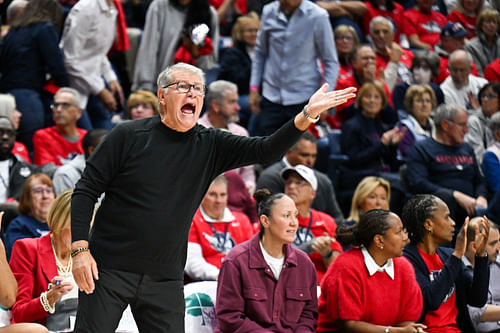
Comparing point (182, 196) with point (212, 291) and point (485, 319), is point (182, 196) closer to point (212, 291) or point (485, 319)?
point (212, 291)

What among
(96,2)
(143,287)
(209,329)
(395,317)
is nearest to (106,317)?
(143,287)

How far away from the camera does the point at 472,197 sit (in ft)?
22.3

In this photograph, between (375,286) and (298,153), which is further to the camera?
(298,153)

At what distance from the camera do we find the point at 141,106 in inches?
282

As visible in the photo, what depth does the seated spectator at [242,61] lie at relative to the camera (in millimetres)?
8562

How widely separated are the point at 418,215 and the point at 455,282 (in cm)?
47

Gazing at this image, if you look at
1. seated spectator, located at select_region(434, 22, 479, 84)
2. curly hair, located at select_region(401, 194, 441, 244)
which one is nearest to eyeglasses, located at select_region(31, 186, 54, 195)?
curly hair, located at select_region(401, 194, 441, 244)

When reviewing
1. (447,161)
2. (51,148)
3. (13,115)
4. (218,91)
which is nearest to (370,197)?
(447,161)

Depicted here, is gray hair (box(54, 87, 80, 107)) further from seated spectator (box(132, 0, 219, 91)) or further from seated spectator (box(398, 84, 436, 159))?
seated spectator (box(398, 84, 436, 159))

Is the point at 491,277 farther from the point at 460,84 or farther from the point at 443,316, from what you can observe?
the point at 460,84

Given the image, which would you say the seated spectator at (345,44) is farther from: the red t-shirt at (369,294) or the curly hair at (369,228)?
the red t-shirt at (369,294)

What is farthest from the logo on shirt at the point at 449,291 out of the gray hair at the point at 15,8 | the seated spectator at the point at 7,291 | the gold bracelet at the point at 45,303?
the gray hair at the point at 15,8

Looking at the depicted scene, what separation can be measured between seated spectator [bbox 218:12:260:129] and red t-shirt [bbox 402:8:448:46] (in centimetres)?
219

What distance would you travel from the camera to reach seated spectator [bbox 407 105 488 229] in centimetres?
679
